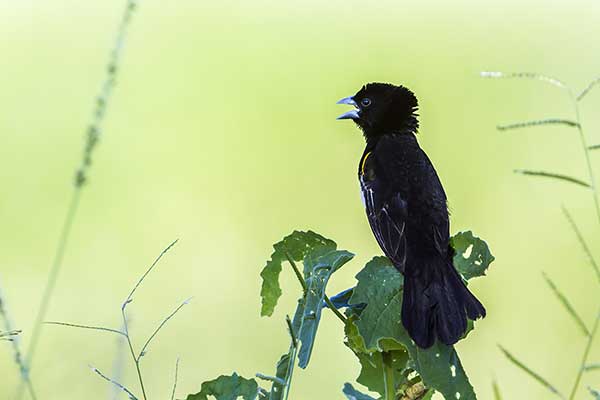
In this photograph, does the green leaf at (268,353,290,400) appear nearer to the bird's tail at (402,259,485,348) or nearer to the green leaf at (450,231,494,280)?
the bird's tail at (402,259,485,348)

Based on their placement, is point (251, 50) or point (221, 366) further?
point (251, 50)

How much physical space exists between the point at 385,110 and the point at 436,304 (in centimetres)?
161

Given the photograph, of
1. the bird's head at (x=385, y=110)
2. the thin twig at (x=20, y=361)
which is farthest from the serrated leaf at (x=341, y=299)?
the bird's head at (x=385, y=110)

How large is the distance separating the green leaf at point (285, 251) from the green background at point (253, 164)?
0.67 metres

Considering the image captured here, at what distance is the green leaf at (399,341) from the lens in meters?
2.34

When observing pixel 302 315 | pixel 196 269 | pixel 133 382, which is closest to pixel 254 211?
pixel 196 269

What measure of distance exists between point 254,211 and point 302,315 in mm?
5309

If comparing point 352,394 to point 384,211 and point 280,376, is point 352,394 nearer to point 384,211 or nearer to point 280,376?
point 280,376

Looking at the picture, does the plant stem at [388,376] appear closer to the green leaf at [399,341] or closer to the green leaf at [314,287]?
the green leaf at [399,341]

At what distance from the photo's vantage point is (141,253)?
693 centimetres

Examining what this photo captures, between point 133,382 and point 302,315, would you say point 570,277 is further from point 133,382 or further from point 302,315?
point 302,315

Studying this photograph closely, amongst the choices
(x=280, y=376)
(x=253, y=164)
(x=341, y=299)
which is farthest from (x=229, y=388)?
(x=253, y=164)

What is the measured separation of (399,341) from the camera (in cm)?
245

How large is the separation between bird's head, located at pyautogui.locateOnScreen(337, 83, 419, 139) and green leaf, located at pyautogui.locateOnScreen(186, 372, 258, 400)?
6.50ft
